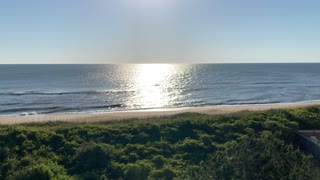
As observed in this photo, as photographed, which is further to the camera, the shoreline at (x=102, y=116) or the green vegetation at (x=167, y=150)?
the shoreline at (x=102, y=116)

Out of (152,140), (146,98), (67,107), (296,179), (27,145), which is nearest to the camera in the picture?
(296,179)

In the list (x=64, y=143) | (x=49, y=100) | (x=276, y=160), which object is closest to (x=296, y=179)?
(x=276, y=160)

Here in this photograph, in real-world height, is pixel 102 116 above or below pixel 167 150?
below

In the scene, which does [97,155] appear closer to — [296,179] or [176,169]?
[176,169]

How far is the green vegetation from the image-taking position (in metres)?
16.2

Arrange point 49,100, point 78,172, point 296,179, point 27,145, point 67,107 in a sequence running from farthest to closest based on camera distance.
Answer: point 49,100
point 67,107
point 27,145
point 78,172
point 296,179

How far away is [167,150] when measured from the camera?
74.7 feet

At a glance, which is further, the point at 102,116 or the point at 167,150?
the point at 102,116

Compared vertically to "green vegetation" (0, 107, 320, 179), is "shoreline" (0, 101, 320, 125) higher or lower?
lower

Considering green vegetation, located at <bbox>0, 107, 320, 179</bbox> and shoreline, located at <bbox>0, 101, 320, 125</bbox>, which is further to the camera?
shoreline, located at <bbox>0, 101, 320, 125</bbox>

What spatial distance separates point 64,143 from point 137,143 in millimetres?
5195

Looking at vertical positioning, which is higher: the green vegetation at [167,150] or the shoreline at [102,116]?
the green vegetation at [167,150]

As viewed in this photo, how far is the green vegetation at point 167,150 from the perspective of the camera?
1620 cm

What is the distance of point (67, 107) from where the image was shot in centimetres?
5047
